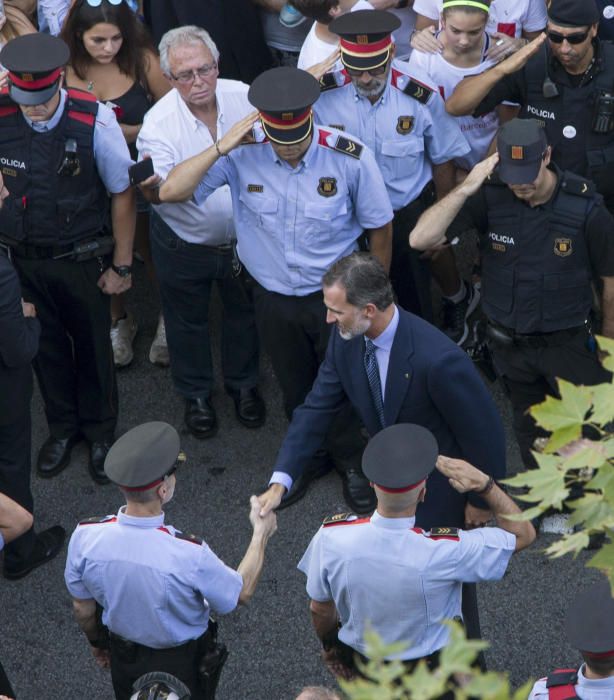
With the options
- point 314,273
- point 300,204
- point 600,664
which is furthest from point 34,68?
point 600,664

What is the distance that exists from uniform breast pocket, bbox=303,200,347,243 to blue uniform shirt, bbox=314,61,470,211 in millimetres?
496

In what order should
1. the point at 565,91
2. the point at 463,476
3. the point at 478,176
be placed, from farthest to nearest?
the point at 565,91
the point at 478,176
the point at 463,476

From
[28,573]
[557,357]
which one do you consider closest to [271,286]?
[557,357]

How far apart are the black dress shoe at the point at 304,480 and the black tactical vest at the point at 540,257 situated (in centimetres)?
124

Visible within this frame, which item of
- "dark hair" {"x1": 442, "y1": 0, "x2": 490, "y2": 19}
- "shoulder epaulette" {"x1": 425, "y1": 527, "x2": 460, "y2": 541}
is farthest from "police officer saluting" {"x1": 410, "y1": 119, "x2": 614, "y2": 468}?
"shoulder epaulette" {"x1": 425, "y1": 527, "x2": 460, "y2": 541}

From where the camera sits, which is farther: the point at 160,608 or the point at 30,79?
the point at 30,79

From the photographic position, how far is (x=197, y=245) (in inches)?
241

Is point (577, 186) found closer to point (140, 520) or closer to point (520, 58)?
point (520, 58)

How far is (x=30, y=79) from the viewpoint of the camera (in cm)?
552

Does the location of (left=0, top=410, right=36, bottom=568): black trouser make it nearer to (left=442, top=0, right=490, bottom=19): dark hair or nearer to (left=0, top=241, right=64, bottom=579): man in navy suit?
(left=0, top=241, right=64, bottom=579): man in navy suit

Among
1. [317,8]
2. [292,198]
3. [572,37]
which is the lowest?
[292,198]

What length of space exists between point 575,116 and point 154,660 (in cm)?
311

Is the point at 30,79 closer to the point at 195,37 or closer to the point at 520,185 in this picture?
the point at 195,37

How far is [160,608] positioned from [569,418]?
213 centimetres
